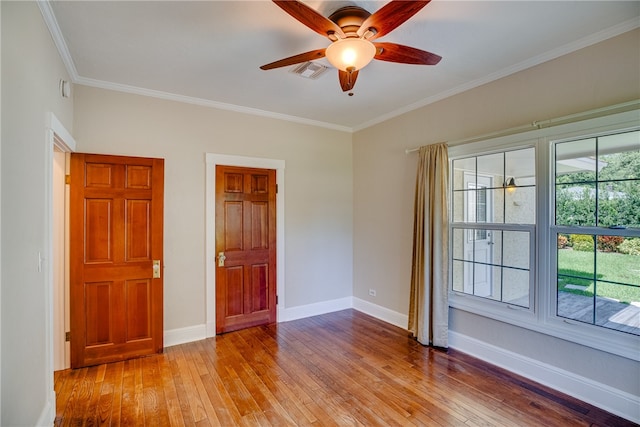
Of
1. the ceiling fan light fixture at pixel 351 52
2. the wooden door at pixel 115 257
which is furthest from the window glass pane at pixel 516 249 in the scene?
the wooden door at pixel 115 257

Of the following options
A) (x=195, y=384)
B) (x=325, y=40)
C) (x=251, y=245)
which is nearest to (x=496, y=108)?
(x=325, y=40)

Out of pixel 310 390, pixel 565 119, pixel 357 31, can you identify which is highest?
pixel 357 31

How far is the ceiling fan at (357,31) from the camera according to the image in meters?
1.63

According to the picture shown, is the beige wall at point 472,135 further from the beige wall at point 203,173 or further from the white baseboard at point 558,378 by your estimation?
the beige wall at point 203,173

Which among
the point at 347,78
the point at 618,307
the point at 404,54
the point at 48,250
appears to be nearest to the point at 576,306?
the point at 618,307

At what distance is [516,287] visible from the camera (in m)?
2.96

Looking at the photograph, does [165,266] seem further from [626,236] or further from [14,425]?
[626,236]

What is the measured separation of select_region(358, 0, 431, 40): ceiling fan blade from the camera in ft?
5.20

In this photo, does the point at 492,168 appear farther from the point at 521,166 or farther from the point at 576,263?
the point at 576,263

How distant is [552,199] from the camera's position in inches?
106

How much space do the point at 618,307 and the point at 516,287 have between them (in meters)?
0.71

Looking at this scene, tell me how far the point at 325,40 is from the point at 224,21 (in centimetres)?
75

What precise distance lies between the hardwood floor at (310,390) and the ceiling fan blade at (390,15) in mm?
2579

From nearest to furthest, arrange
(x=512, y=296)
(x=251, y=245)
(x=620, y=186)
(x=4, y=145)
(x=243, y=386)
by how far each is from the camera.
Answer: (x=4, y=145) < (x=620, y=186) < (x=243, y=386) < (x=512, y=296) < (x=251, y=245)
